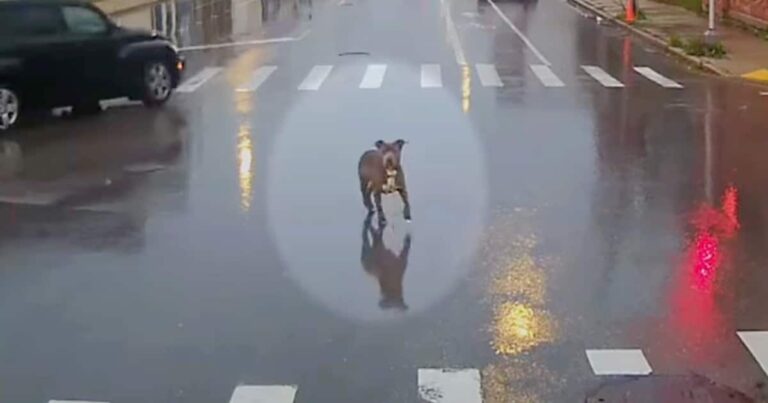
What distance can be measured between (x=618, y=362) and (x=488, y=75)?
15.8 meters

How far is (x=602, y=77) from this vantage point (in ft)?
73.0

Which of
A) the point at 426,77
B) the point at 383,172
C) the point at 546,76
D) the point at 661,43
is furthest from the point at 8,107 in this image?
the point at 661,43

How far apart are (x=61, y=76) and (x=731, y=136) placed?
8715mm

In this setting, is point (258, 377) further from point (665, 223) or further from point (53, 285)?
point (665, 223)

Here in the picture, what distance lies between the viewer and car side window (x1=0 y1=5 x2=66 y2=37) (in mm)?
16719

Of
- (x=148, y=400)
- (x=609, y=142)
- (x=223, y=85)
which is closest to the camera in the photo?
(x=148, y=400)

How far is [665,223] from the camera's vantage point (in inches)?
416

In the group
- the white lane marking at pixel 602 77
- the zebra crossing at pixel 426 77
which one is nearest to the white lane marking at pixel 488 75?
the zebra crossing at pixel 426 77

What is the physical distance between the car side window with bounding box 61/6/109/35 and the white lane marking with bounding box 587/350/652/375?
39.5ft

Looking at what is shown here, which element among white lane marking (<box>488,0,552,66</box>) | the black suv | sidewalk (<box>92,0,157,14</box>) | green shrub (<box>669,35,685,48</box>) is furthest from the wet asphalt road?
sidewalk (<box>92,0,157,14</box>)

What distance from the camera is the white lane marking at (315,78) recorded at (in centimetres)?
2077

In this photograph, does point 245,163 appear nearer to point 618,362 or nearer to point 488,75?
point 618,362

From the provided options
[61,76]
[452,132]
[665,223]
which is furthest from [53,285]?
[61,76]

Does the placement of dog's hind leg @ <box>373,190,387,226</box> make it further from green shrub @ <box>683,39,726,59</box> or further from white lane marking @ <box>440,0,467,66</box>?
green shrub @ <box>683,39,726,59</box>
